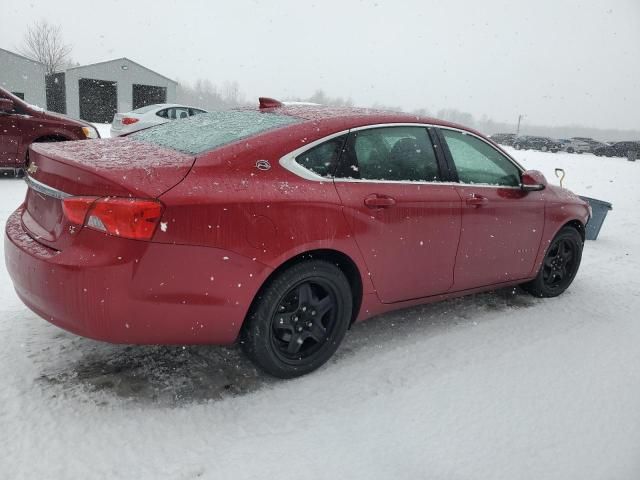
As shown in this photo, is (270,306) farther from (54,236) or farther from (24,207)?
(24,207)

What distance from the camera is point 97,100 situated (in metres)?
33.4

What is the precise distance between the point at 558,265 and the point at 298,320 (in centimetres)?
293

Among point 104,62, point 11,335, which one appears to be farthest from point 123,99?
point 11,335

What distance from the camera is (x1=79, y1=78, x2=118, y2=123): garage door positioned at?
1294 inches

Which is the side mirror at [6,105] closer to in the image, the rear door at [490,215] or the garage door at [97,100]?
the rear door at [490,215]

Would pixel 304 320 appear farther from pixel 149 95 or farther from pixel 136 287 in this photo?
pixel 149 95

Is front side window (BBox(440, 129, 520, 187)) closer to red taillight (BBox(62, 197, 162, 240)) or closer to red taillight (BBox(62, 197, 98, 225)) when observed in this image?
red taillight (BBox(62, 197, 162, 240))

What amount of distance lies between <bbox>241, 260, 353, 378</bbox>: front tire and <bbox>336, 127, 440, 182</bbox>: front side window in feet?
2.04

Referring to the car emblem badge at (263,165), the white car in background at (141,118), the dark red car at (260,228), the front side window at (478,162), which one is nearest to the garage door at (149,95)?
the white car in background at (141,118)

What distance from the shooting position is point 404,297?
308 centimetres

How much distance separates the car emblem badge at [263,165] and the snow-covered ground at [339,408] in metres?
1.17

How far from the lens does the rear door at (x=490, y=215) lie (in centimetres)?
334

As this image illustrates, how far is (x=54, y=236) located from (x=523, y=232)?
3.26 m

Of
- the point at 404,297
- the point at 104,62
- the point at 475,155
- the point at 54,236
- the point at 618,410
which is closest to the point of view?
the point at 54,236
